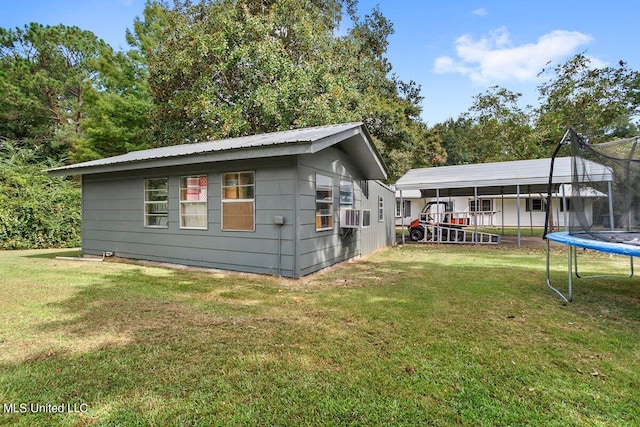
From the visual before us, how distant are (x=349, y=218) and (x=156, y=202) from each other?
174 inches

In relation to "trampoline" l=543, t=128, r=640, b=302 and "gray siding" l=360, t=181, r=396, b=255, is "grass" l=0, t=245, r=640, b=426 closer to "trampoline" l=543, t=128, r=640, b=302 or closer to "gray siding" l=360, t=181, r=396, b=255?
"trampoline" l=543, t=128, r=640, b=302

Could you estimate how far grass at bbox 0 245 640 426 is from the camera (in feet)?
6.64

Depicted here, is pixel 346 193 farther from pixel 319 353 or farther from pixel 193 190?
pixel 319 353

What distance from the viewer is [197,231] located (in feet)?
22.4

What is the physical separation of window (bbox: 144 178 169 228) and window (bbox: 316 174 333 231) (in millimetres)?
3436

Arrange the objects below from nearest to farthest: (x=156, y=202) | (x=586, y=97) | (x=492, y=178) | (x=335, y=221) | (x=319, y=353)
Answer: (x=319, y=353) < (x=335, y=221) < (x=156, y=202) < (x=492, y=178) < (x=586, y=97)

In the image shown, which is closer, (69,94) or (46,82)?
(46,82)

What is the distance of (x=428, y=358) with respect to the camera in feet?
8.89

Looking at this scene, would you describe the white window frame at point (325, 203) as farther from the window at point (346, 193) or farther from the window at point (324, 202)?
the window at point (346, 193)

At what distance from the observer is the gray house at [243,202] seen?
5.73 m

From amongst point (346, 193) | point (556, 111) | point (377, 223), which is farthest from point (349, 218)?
point (556, 111)

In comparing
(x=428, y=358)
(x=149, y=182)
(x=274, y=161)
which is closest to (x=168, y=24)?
(x=149, y=182)

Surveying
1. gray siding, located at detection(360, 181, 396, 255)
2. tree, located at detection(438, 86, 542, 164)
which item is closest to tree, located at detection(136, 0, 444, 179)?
gray siding, located at detection(360, 181, 396, 255)

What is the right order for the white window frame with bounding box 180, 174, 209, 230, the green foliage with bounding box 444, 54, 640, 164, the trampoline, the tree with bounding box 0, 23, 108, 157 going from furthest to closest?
1. the tree with bounding box 0, 23, 108, 157
2. the green foliage with bounding box 444, 54, 640, 164
3. the white window frame with bounding box 180, 174, 209, 230
4. the trampoline
